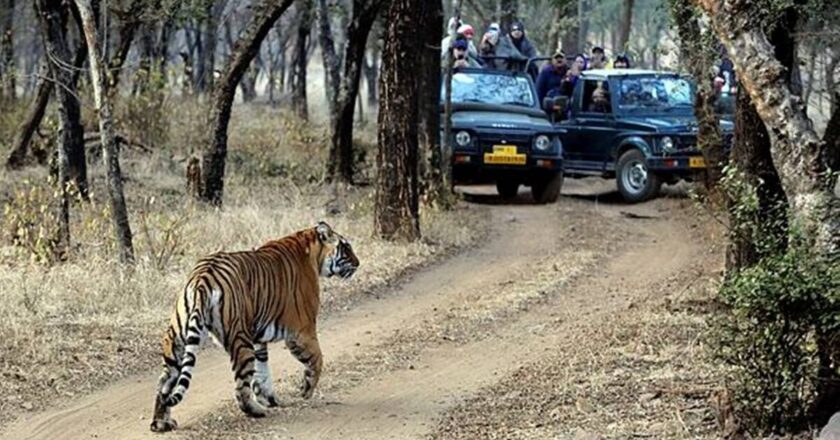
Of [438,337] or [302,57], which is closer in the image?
A: [438,337]

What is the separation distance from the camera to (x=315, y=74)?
7325 cm

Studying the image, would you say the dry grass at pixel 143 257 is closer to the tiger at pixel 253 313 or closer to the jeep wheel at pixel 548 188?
the tiger at pixel 253 313

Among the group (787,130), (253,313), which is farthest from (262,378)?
(787,130)

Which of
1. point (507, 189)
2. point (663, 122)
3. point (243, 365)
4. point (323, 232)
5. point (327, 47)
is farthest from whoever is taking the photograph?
point (327, 47)

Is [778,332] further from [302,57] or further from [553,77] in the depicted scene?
[302,57]

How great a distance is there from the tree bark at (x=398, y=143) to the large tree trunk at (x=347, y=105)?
19.8ft

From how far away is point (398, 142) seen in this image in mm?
17062

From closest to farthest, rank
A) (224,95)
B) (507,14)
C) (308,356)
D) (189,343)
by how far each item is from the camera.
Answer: (189,343)
(308,356)
(224,95)
(507,14)

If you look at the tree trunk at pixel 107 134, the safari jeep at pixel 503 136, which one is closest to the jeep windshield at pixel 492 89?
the safari jeep at pixel 503 136

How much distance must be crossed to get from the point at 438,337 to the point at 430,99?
383 inches

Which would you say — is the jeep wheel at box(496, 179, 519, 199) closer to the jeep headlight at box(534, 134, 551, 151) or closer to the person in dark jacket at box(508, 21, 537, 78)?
the jeep headlight at box(534, 134, 551, 151)

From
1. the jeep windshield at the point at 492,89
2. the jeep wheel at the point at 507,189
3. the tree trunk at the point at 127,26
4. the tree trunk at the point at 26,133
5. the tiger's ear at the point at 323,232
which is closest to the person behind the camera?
the tiger's ear at the point at 323,232

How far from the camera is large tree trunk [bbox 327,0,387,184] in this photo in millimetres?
23234

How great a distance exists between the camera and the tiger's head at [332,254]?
32.2 feet
